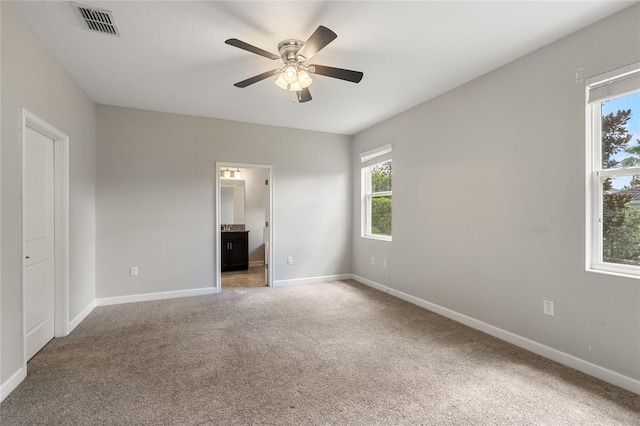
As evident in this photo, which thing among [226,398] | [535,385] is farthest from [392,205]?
[226,398]

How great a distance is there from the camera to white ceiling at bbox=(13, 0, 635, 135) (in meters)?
2.12

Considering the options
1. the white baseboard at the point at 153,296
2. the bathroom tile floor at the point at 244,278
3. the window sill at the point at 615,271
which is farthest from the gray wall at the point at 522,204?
the white baseboard at the point at 153,296

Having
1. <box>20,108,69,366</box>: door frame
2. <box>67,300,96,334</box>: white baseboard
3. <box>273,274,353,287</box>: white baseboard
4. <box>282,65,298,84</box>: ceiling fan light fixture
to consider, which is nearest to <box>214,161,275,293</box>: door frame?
<box>273,274,353,287</box>: white baseboard

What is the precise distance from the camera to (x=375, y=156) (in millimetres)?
4957

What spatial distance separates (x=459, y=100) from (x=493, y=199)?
46.6 inches

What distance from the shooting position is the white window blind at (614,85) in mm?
2093

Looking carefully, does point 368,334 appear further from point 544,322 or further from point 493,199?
point 493,199

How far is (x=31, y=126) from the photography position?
8.05ft

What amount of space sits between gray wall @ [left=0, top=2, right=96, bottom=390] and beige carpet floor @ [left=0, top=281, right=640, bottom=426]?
1.44 feet

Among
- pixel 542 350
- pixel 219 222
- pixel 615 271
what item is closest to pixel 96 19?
pixel 219 222

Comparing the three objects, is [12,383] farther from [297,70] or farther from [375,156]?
[375,156]

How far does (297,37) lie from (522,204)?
2.44 meters

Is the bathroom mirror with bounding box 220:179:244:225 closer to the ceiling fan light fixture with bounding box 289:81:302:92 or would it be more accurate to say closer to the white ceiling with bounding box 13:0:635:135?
the white ceiling with bounding box 13:0:635:135

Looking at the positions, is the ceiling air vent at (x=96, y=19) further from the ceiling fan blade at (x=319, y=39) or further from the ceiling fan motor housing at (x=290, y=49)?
the ceiling fan blade at (x=319, y=39)
